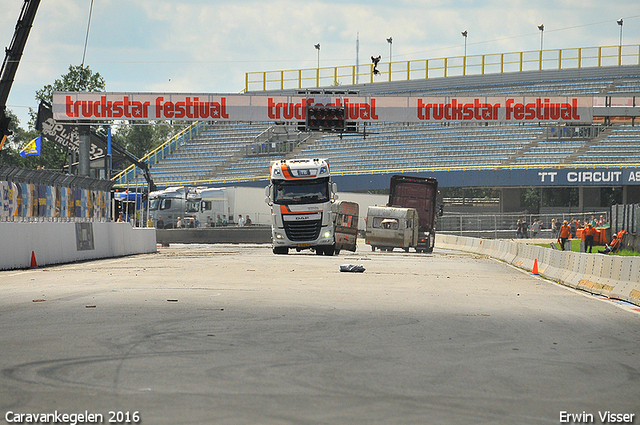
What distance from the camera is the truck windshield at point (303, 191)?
2883 centimetres

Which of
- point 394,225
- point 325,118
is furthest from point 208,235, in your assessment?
point 394,225

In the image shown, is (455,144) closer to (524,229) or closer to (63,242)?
(524,229)

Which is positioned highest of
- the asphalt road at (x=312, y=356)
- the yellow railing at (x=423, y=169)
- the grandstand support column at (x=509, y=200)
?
the yellow railing at (x=423, y=169)

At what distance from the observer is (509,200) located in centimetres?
5766

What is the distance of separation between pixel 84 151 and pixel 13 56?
636cm

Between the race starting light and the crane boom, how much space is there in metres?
13.0

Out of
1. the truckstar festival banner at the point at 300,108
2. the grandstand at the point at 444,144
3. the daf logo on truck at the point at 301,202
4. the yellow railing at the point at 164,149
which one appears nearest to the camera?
the daf logo on truck at the point at 301,202

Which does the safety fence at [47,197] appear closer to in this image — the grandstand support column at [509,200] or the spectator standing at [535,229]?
the spectator standing at [535,229]

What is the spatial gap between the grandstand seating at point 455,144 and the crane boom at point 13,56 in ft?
92.9

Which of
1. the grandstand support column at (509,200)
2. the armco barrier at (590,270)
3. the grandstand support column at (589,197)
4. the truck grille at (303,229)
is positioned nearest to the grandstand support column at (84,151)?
the truck grille at (303,229)

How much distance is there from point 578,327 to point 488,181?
152ft

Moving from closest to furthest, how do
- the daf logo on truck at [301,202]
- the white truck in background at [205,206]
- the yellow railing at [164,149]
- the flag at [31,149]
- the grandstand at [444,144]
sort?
the daf logo on truck at [301,202], the flag at [31,149], the white truck in background at [205,206], the grandstand at [444,144], the yellow railing at [164,149]

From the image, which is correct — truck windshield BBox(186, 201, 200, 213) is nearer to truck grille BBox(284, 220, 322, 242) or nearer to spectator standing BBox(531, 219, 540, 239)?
spectator standing BBox(531, 219, 540, 239)

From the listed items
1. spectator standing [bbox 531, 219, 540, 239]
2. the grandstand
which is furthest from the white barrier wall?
spectator standing [bbox 531, 219, 540, 239]
